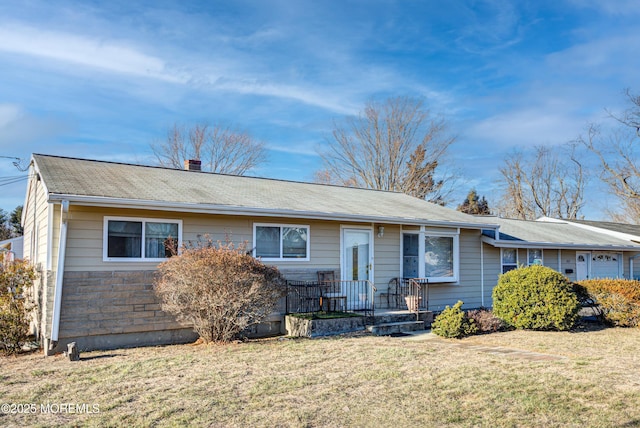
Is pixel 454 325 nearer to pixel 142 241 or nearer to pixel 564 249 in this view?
pixel 142 241

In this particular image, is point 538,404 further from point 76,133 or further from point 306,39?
point 76,133

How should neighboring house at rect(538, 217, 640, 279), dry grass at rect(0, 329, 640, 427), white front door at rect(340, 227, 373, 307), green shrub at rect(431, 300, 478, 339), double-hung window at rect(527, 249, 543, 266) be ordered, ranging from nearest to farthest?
1. dry grass at rect(0, 329, 640, 427)
2. green shrub at rect(431, 300, 478, 339)
3. white front door at rect(340, 227, 373, 307)
4. double-hung window at rect(527, 249, 543, 266)
5. neighboring house at rect(538, 217, 640, 279)

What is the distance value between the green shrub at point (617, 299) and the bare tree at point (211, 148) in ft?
74.0

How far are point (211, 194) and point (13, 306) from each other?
4.30 m

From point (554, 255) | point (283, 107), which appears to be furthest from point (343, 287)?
point (283, 107)

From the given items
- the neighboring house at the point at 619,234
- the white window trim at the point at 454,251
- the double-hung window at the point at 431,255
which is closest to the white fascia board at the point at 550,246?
the neighboring house at the point at 619,234

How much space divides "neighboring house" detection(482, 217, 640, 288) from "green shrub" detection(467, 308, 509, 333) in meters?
3.97

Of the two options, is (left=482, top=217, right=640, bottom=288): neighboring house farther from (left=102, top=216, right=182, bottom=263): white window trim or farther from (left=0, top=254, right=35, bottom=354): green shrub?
(left=0, top=254, right=35, bottom=354): green shrub

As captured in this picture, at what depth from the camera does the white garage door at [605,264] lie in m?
19.1

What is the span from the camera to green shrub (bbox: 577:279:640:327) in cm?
1188

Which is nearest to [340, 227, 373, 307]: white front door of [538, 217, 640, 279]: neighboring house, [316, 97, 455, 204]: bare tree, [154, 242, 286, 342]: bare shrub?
[154, 242, 286, 342]: bare shrub

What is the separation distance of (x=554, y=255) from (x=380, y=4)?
34.9 feet

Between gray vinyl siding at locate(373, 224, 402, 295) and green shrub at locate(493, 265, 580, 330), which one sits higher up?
gray vinyl siding at locate(373, 224, 402, 295)

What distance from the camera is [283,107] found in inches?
995
